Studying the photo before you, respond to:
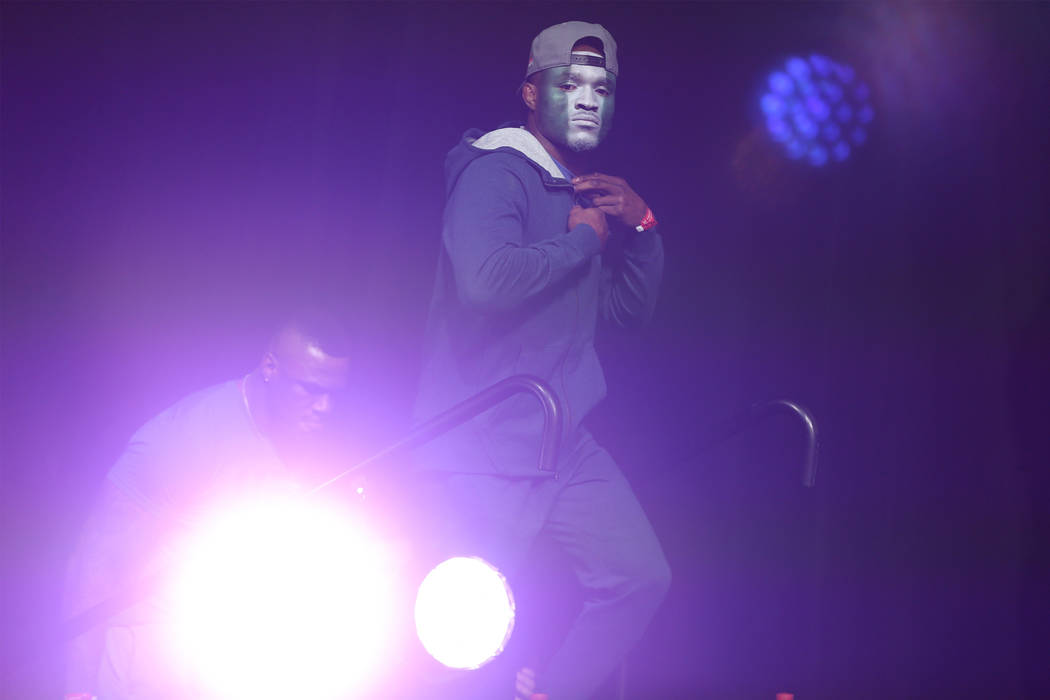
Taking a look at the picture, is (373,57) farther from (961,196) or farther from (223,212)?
(961,196)

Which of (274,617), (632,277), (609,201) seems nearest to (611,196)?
(609,201)

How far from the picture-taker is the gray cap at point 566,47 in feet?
8.53

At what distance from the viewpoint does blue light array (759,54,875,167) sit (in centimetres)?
319

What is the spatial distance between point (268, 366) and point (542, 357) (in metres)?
0.76

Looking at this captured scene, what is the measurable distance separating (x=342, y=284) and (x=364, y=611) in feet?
3.00

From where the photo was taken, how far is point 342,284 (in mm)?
2922

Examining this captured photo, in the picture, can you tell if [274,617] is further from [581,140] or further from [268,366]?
[581,140]

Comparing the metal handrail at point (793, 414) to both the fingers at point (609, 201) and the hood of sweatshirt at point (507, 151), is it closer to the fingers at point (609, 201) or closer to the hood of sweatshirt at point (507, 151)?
the fingers at point (609, 201)

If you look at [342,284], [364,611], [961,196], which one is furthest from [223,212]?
[961,196]

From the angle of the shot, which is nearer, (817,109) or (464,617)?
(464,617)

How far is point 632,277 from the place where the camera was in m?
2.64

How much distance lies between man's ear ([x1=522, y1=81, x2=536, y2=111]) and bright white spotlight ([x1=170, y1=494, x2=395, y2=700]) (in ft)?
3.74

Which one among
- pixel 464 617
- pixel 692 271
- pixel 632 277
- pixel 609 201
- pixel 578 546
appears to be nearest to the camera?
pixel 464 617

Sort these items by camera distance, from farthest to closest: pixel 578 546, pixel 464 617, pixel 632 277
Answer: pixel 632 277, pixel 578 546, pixel 464 617
